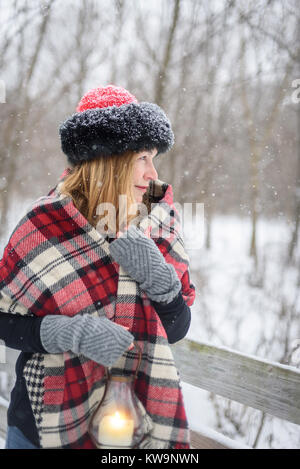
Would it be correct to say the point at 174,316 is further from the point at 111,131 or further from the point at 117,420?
the point at 111,131

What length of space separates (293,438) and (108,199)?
3192 mm

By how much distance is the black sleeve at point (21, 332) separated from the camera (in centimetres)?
118

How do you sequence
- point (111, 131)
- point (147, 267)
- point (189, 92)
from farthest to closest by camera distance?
point (189, 92) → point (111, 131) → point (147, 267)

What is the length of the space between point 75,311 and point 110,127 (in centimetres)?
78

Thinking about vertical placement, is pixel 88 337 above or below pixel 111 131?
below

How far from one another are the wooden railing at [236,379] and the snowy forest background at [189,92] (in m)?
1.72

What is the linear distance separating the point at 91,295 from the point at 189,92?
4583 millimetres

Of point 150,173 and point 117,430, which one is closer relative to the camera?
point 117,430

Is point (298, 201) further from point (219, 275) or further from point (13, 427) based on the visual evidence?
point (13, 427)

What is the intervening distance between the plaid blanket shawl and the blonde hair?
81 millimetres

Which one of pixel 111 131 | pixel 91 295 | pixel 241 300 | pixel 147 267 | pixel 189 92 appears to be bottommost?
pixel 241 300

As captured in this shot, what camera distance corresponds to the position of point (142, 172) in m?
1.43

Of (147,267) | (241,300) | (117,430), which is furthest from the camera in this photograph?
(241,300)

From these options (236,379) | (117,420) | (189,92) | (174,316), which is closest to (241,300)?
(189,92)
